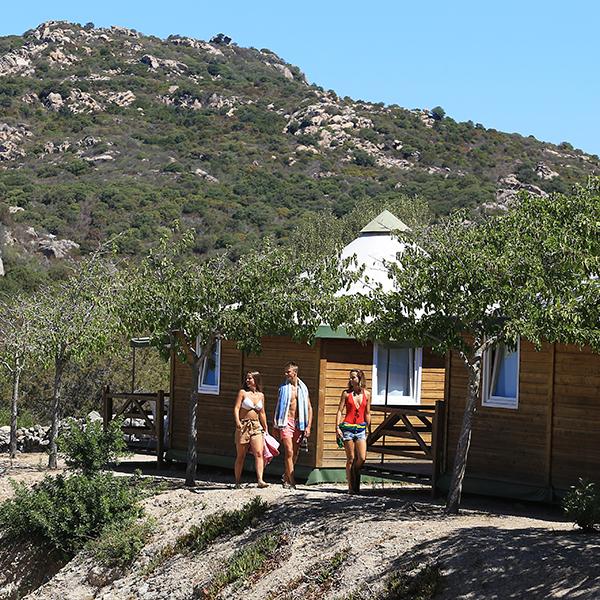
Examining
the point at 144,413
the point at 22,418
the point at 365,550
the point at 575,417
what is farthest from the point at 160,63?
the point at 365,550

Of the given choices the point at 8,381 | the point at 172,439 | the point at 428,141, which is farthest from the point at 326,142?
→ the point at 172,439

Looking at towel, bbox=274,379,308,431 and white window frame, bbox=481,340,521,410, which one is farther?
towel, bbox=274,379,308,431

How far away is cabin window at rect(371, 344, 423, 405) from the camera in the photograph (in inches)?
704

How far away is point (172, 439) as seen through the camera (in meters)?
20.1

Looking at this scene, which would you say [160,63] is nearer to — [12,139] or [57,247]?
[12,139]

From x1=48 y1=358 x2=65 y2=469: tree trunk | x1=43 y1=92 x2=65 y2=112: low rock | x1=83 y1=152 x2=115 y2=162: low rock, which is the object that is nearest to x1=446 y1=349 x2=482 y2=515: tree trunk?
x1=48 y1=358 x2=65 y2=469: tree trunk

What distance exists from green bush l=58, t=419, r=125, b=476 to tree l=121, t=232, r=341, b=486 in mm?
1137

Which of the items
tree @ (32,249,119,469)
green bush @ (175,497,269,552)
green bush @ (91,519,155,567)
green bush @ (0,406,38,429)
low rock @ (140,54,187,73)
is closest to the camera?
green bush @ (175,497,269,552)

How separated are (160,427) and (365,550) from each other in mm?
8267

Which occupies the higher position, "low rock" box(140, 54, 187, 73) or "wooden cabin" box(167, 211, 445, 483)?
"low rock" box(140, 54, 187, 73)

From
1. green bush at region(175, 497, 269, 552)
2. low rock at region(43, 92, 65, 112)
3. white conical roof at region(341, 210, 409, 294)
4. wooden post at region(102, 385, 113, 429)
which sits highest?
low rock at region(43, 92, 65, 112)

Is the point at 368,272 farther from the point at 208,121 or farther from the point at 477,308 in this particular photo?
the point at 208,121

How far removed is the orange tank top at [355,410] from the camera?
15.0 m

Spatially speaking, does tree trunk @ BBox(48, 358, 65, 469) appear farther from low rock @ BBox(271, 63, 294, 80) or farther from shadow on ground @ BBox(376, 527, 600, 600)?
low rock @ BBox(271, 63, 294, 80)
